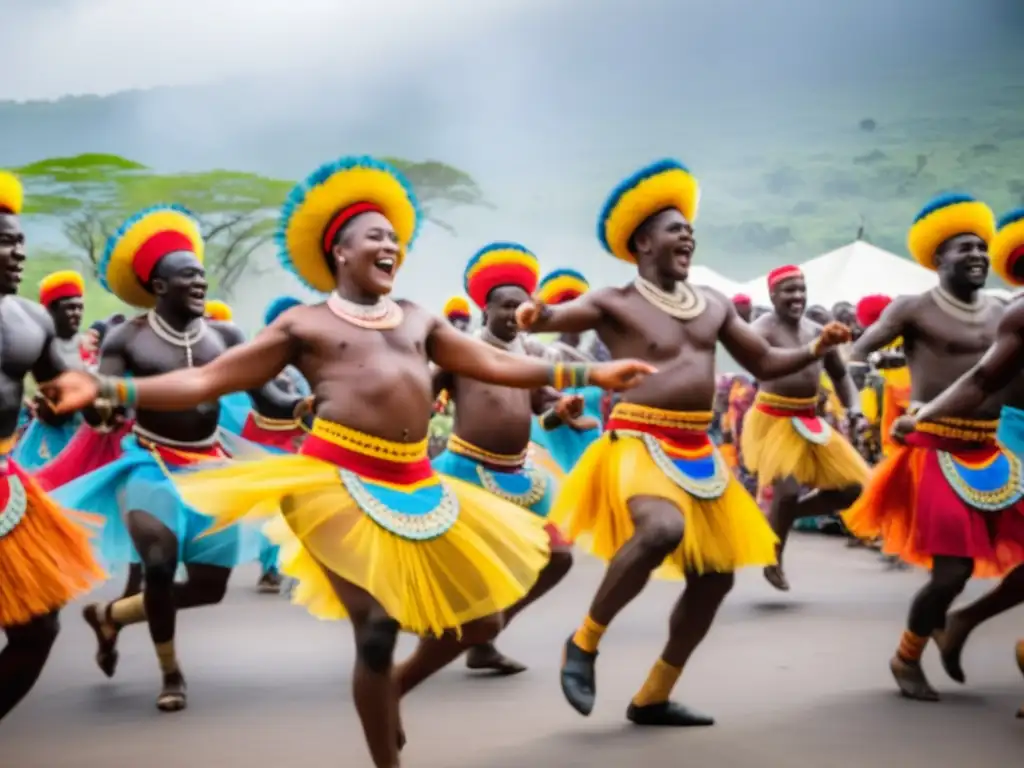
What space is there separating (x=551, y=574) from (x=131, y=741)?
6.39ft

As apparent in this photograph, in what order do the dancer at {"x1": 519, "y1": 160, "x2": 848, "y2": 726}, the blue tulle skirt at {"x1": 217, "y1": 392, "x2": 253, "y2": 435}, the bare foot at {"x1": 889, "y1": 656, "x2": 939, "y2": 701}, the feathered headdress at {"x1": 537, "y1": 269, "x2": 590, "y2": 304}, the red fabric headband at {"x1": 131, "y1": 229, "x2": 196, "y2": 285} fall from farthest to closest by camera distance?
the blue tulle skirt at {"x1": 217, "y1": 392, "x2": 253, "y2": 435} < the feathered headdress at {"x1": 537, "y1": 269, "x2": 590, "y2": 304} < the red fabric headband at {"x1": 131, "y1": 229, "x2": 196, "y2": 285} < the bare foot at {"x1": 889, "y1": 656, "x2": 939, "y2": 701} < the dancer at {"x1": 519, "y1": 160, "x2": 848, "y2": 726}

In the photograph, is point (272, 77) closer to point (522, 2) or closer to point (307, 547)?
point (522, 2)

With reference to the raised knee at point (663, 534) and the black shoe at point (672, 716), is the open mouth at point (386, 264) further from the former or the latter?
the black shoe at point (672, 716)

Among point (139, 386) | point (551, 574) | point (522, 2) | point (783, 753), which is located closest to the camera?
point (139, 386)

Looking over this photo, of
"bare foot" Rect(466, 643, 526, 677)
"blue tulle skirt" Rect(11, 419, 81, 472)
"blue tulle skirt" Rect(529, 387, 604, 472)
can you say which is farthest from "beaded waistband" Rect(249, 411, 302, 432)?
"bare foot" Rect(466, 643, 526, 677)

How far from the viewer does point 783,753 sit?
161 inches

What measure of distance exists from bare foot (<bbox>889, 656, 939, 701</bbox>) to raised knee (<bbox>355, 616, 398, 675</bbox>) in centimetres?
244

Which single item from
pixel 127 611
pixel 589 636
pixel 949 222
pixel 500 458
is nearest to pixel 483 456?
pixel 500 458

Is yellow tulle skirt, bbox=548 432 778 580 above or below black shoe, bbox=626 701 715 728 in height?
above

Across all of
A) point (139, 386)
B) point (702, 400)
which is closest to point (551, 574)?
point (702, 400)

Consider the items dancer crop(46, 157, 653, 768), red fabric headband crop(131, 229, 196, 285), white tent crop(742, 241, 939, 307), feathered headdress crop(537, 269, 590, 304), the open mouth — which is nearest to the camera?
dancer crop(46, 157, 653, 768)

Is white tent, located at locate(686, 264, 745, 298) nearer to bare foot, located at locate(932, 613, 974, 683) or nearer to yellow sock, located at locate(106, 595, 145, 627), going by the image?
bare foot, located at locate(932, 613, 974, 683)

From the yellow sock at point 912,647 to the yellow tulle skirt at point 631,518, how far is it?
79 centimetres

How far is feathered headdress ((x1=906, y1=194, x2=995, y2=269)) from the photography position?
5.20m
